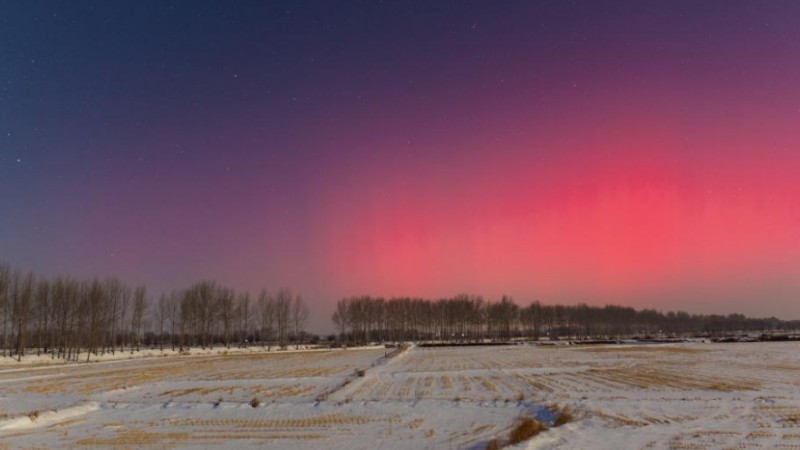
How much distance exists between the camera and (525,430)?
51.3 feet

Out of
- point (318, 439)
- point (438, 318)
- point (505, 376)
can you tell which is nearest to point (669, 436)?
point (318, 439)

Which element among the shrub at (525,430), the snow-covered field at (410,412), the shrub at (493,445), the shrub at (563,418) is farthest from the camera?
the shrub at (563,418)

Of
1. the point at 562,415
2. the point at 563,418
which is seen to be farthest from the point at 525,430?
the point at 562,415

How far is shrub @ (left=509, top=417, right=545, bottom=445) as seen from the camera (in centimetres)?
1477

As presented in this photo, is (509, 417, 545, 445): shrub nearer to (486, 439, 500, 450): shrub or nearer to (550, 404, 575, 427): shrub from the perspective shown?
(486, 439, 500, 450): shrub

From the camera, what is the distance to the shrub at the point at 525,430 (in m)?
14.8

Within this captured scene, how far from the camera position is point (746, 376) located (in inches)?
1294

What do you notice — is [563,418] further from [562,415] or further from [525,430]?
[525,430]

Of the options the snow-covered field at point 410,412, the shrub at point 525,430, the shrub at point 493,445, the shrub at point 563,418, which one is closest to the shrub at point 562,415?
the shrub at point 563,418

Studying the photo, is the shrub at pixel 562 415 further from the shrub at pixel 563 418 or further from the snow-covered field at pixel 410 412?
the snow-covered field at pixel 410 412

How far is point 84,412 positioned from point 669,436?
21.0 metres

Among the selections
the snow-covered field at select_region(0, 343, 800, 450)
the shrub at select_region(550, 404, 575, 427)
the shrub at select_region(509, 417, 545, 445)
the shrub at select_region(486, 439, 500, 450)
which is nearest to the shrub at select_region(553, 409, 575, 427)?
the shrub at select_region(550, 404, 575, 427)

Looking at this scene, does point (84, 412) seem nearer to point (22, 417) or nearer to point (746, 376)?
point (22, 417)

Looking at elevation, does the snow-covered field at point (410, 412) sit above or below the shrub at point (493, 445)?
below
